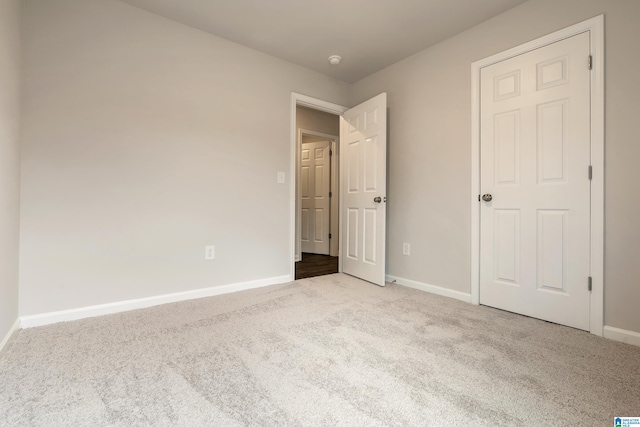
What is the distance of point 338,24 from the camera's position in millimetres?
2408

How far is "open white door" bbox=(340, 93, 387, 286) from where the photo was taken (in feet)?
9.61

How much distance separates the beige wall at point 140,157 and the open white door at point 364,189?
2.78ft

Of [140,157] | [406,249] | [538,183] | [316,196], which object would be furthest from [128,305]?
[316,196]

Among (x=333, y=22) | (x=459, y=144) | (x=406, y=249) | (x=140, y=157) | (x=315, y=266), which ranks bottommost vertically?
(x=315, y=266)

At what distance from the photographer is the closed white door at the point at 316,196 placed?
507cm

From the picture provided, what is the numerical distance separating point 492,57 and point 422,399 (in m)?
2.57

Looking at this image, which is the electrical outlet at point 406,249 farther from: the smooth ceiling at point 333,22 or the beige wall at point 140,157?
the smooth ceiling at point 333,22

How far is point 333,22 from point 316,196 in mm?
3136

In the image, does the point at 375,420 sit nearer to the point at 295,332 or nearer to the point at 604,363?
the point at 295,332

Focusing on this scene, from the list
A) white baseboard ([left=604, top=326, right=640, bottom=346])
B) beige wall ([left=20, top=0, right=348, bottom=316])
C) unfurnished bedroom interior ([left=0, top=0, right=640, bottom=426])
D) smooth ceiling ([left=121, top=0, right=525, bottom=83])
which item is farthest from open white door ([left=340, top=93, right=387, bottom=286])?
white baseboard ([left=604, top=326, right=640, bottom=346])

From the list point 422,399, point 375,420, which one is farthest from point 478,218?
point 375,420

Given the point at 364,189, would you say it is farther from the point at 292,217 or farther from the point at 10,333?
the point at 10,333

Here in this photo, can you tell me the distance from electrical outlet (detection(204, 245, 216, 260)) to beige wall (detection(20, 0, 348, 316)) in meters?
0.04

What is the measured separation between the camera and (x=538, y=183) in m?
2.09
